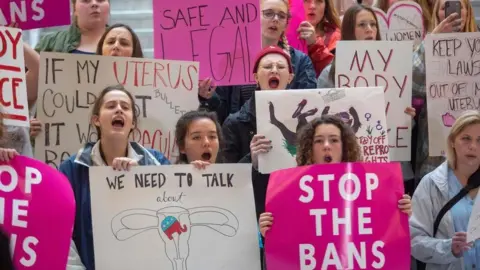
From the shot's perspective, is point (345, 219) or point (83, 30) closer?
point (345, 219)

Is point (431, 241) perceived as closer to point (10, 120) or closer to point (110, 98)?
point (110, 98)

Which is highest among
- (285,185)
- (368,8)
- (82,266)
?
(368,8)

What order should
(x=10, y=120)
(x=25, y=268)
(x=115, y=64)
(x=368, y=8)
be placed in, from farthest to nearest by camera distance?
(x=368, y=8) < (x=115, y=64) < (x=10, y=120) < (x=25, y=268)

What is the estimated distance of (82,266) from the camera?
16.4 ft

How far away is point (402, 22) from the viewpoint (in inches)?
275

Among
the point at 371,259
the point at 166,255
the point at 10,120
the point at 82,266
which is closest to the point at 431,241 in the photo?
the point at 371,259

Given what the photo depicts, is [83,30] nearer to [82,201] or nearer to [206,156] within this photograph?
[206,156]

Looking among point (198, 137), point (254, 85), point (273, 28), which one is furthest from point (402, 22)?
point (198, 137)

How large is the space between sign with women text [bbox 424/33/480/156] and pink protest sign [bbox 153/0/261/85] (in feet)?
3.53

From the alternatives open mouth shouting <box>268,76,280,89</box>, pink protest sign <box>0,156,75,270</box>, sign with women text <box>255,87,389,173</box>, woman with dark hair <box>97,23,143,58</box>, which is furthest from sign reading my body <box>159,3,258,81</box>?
pink protest sign <box>0,156,75,270</box>

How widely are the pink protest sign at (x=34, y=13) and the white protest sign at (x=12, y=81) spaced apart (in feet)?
2.26

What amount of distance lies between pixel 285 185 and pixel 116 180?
80 centimetres

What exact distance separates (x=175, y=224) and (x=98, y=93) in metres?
1.37

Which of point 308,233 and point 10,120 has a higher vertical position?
point 10,120
